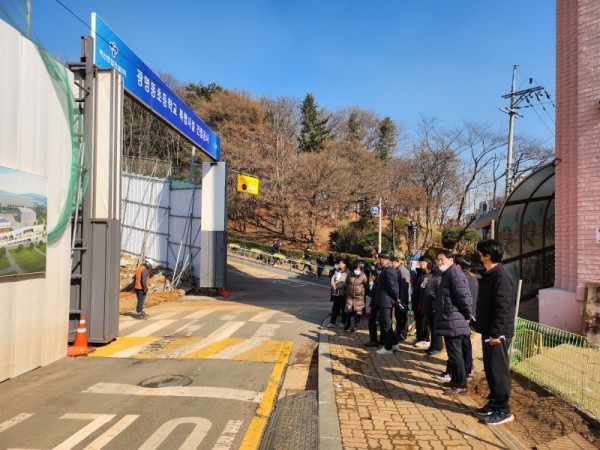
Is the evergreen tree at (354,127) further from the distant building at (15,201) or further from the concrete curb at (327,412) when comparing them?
the distant building at (15,201)

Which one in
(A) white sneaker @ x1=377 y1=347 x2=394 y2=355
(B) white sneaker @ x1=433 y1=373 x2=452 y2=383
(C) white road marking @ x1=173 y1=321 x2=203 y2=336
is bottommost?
(C) white road marking @ x1=173 y1=321 x2=203 y2=336

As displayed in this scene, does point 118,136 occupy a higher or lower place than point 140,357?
higher

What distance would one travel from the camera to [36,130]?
6.33m

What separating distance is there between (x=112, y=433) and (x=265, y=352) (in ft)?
12.2

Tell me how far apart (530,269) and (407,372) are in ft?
23.9

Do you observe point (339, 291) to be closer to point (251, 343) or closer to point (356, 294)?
point (356, 294)

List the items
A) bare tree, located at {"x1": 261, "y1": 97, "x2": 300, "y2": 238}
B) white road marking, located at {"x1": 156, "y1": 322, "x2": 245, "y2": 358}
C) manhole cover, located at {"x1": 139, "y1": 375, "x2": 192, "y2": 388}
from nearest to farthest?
manhole cover, located at {"x1": 139, "y1": 375, "x2": 192, "y2": 388} → white road marking, located at {"x1": 156, "y1": 322, "x2": 245, "y2": 358} → bare tree, located at {"x1": 261, "y1": 97, "x2": 300, "y2": 238}

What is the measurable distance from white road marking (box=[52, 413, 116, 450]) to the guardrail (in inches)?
931

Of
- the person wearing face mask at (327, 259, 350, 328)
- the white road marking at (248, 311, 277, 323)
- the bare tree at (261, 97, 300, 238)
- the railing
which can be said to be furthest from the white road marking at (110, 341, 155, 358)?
the bare tree at (261, 97, 300, 238)

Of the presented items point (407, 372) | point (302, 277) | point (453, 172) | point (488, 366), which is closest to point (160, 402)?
point (407, 372)

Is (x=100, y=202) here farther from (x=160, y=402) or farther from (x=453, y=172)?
(x=453, y=172)

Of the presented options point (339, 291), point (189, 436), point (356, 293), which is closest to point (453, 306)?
point (189, 436)

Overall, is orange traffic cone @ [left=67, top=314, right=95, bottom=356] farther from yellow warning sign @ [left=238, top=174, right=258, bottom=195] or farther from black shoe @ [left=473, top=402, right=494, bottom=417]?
yellow warning sign @ [left=238, top=174, right=258, bottom=195]

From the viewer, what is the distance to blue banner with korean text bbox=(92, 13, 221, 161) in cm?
851
